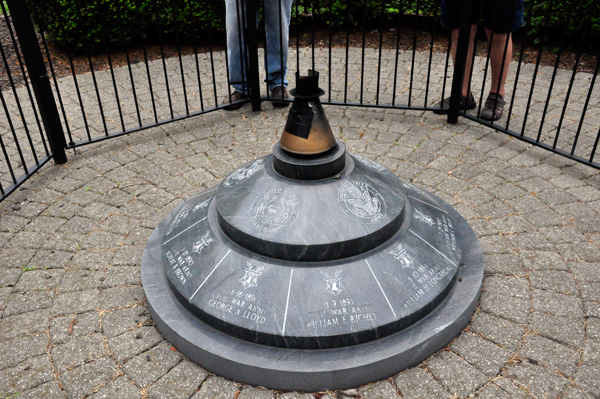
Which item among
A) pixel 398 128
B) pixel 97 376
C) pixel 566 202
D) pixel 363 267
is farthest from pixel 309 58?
pixel 97 376

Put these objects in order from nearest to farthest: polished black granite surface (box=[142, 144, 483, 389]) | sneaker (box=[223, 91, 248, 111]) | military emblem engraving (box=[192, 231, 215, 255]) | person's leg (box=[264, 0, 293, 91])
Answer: polished black granite surface (box=[142, 144, 483, 389])
military emblem engraving (box=[192, 231, 215, 255])
person's leg (box=[264, 0, 293, 91])
sneaker (box=[223, 91, 248, 111])

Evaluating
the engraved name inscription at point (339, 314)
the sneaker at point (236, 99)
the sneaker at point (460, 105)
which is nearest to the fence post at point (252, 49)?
the sneaker at point (236, 99)

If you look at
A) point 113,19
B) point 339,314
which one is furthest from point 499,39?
point 113,19

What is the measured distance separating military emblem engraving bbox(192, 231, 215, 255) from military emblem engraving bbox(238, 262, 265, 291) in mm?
397

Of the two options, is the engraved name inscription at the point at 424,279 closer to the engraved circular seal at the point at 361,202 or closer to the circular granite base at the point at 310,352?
the circular granite base at the point at 310,352

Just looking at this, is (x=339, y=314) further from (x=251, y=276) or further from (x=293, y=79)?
(x=293, y=79)

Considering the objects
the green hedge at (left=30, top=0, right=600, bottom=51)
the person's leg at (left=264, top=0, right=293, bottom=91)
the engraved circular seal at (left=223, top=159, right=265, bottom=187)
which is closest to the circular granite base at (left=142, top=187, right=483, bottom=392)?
the engraved circular seal at (left=223, top=159, right=265, bottom=187)

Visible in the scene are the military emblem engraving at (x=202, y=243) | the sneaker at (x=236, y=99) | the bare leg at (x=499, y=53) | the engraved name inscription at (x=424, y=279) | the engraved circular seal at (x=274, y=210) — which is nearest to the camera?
the engraved name inscription at (x=424, y=279)

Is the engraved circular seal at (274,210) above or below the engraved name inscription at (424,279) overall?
above

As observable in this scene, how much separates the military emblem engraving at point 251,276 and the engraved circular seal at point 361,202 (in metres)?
0.66

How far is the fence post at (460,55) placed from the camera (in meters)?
5.41

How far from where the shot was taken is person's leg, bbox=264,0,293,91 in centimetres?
613

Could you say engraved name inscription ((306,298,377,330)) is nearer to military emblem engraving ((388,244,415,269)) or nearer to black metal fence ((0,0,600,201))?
military emblem engraving ((388,244,415,269))

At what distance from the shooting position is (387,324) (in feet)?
9.62
